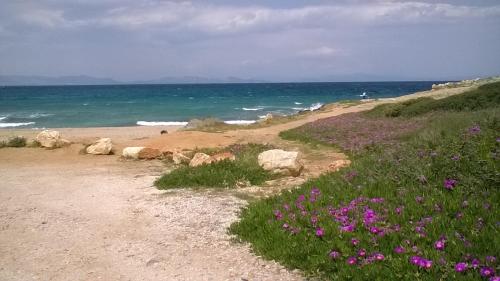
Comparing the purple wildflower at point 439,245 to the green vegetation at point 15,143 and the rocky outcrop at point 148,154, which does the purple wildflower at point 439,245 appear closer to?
the rocky outcrop at point 148,154

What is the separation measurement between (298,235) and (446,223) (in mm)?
1962

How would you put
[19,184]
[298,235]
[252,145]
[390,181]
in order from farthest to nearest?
[252,145], [19,184], [390,181], [298,235]

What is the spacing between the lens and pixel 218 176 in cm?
1188

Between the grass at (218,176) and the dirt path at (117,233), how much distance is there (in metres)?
0.61

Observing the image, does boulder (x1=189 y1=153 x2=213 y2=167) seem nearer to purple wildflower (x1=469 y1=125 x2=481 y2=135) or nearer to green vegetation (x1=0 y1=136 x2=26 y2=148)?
purple wildflower (x1=469 y1=125 x2=481 y2=135)

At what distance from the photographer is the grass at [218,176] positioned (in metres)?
11.7

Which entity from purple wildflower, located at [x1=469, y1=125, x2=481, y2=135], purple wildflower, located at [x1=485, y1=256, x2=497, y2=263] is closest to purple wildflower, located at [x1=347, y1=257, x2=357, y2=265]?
purple wildflower, located at [x1=485, y1=256, x2=497, y2=263]

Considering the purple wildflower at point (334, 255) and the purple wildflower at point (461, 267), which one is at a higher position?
the purple wildflower at point (461, 267)

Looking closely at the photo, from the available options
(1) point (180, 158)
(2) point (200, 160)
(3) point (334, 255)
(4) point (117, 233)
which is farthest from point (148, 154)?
(3) point (334, 255)

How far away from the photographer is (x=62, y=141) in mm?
20875

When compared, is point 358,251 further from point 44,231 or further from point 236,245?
point 44,231

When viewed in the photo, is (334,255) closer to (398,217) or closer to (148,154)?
(398,217)

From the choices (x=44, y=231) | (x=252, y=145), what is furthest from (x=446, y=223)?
(x=252, y=145)

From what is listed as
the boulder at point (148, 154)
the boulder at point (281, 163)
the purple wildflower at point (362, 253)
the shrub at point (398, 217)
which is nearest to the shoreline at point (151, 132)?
the boulder at point (148, 154)
